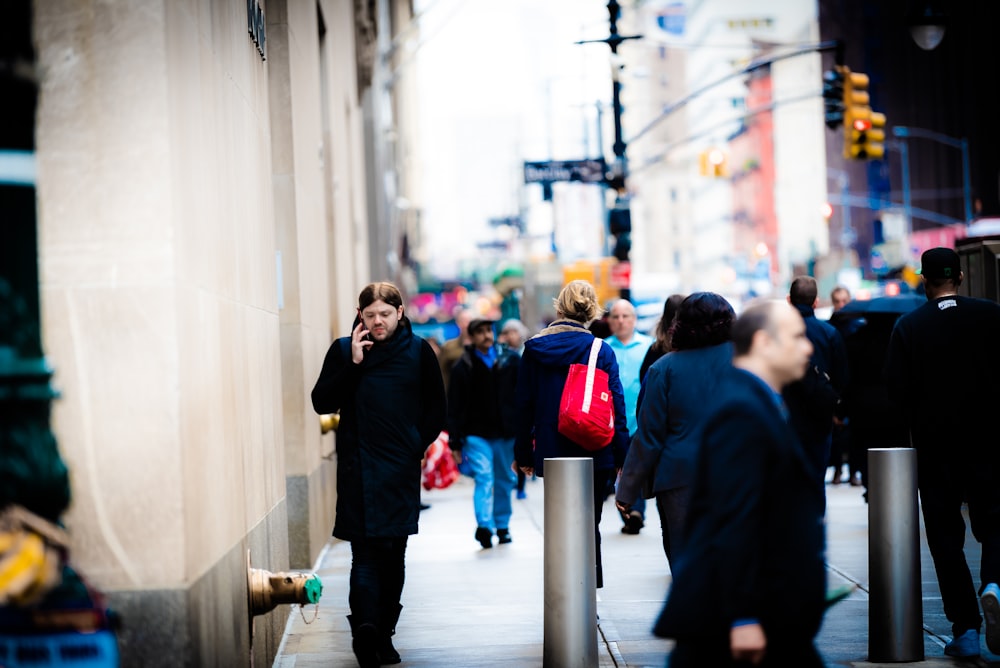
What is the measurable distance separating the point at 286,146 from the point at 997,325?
5.55 metres

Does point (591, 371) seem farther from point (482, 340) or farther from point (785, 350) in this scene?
point (482, 340)

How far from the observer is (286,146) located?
10.6 metres

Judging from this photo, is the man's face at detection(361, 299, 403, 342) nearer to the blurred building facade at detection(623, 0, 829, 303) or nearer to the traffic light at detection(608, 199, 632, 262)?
the traffic light at detection(608, 199, 632, 262)

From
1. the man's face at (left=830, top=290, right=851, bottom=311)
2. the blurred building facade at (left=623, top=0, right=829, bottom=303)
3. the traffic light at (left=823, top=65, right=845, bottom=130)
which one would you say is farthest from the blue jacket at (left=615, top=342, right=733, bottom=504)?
the blurred building facade at (left=623, top=0, right=829, bottom=303)

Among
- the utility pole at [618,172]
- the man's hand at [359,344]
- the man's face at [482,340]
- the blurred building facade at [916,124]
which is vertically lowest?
the man's face at [482,340]

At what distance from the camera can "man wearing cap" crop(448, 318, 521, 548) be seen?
1234cm

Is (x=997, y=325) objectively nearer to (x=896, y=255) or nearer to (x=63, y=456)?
(x=63, y=456)

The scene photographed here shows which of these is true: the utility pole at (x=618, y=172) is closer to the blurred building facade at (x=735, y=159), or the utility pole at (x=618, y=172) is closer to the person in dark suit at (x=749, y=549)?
the person in dark suit at (x=749, y=549)

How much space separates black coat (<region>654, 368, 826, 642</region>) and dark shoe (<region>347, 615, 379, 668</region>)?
130 inches

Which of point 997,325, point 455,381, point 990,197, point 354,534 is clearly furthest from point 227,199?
point 990,197

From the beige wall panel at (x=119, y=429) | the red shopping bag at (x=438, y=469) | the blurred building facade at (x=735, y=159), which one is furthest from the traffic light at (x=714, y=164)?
the blurred building facade at (x=735, y=159)

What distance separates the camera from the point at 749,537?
12.7ft

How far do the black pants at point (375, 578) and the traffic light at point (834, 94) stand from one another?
58.3 feet

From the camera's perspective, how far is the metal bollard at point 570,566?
6785mm
